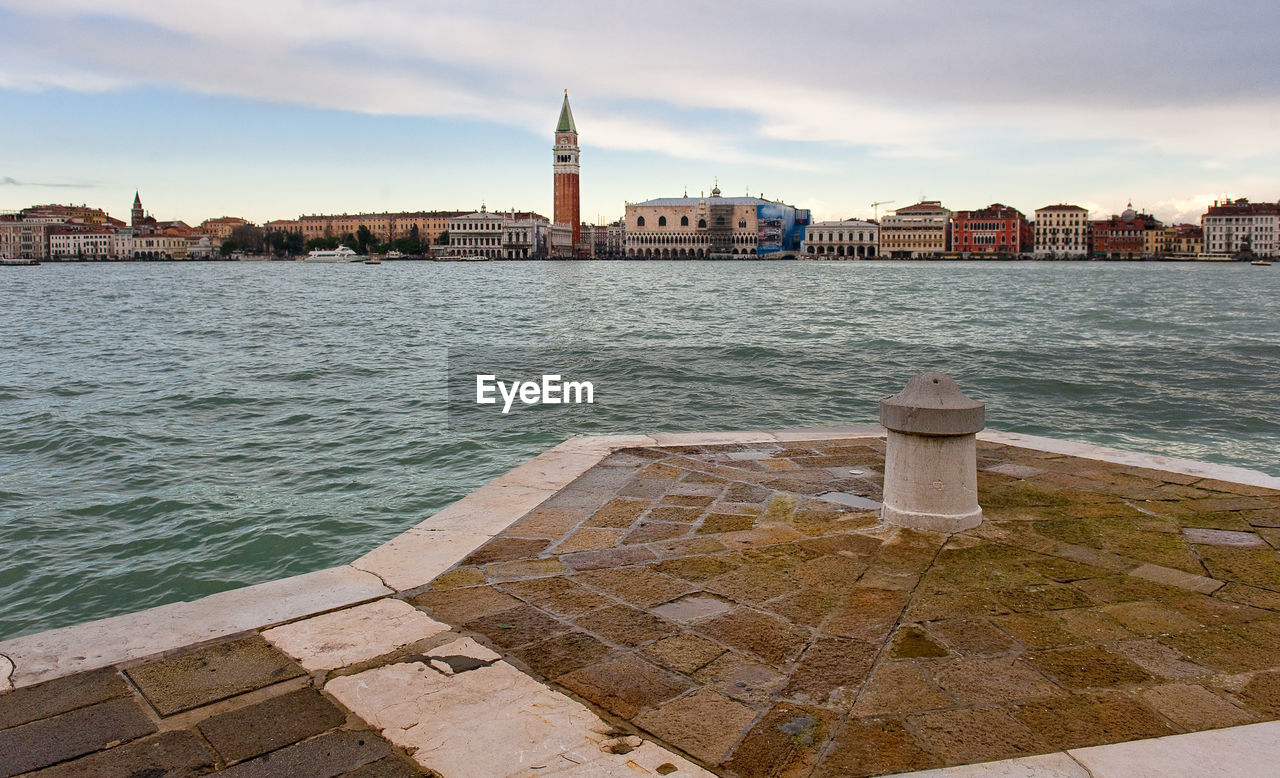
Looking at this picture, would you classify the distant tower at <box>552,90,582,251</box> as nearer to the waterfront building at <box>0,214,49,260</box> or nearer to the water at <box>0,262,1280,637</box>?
the waterfront building at <box>0,214,49,260</box>

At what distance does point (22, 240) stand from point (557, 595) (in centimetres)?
14078

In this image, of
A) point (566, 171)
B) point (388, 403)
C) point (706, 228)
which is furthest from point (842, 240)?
point (388, 403)

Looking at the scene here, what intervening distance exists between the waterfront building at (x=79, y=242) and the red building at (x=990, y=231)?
11239 centimetres

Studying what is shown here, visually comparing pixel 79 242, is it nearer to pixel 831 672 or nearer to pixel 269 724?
pixel 269 724

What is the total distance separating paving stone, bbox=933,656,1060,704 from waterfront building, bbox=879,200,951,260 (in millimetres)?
117286

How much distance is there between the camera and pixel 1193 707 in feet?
6.64

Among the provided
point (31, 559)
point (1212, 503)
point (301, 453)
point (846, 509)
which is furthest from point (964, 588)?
point (301, 453)

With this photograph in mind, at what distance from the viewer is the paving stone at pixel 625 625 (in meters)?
2.43

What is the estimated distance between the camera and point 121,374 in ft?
41.3

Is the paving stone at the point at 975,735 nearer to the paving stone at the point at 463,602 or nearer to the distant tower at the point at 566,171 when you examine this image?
the paving stone at the point at 463,602

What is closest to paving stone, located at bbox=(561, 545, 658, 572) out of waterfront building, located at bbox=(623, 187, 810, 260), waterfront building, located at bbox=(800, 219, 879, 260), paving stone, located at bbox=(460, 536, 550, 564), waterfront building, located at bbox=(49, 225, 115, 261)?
paving stone, located at bbox=(460, 536, 550, 564)

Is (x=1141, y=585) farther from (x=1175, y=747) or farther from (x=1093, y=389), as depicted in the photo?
(x=1093, y=389)

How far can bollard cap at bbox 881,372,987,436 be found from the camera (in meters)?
3.16

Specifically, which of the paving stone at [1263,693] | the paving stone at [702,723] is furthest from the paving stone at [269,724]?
the paving stone at [1263,693]
